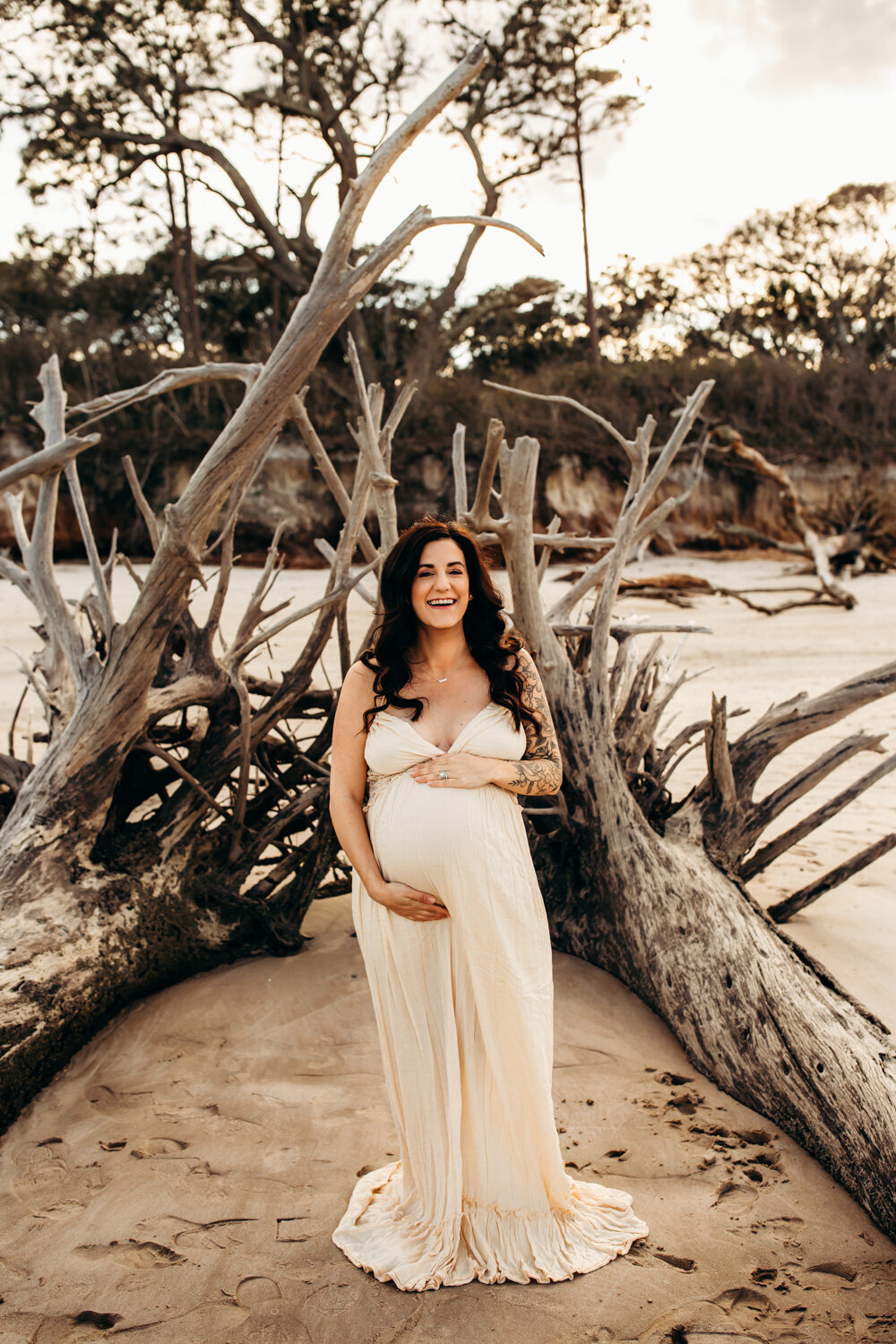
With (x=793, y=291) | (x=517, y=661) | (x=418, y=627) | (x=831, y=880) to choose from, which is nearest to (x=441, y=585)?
(x=418, y=627)

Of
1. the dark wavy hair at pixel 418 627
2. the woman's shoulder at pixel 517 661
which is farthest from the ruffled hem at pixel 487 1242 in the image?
the woman's shoulder at pixel 517 661

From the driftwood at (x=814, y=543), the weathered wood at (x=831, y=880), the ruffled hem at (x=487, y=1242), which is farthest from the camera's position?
the driftwood at (x=814, y=543)

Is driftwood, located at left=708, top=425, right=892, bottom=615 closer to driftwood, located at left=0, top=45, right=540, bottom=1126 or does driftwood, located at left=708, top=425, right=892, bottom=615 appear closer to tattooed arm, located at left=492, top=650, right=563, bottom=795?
driftwood, located at left=0, top=45, right=540, bottom=1126

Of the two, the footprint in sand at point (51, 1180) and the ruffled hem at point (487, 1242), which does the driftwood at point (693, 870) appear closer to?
the ruffled hem at point (487, 1242)

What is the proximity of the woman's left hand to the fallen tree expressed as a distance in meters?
1.17

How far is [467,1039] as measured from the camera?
204 cm

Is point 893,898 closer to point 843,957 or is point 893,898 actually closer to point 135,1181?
point 843,957

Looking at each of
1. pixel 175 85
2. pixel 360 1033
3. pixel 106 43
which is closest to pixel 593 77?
pixel 175 85

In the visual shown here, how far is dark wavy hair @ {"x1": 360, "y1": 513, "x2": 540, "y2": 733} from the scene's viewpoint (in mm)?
2109

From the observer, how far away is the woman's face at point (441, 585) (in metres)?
2.08

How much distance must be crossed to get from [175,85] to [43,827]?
17.1 m

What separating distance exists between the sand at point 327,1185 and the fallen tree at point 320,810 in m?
0.12

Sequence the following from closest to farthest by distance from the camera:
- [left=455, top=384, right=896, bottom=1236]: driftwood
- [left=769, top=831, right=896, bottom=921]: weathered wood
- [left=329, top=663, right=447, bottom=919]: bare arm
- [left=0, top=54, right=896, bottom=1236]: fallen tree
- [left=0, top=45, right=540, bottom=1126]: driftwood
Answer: [left=329, top=663, right=447, bottom=919]: bare arm
[left=455, top=384, right=896, bottom=1236]: driftwood
[left=0, top=54, right=896, bottom=1236]: fallen tree
[left=0, top=45, right=540, bottom=1126]: driftwood
[left=769, top=831, right=896, bottom=921]: weathered wood

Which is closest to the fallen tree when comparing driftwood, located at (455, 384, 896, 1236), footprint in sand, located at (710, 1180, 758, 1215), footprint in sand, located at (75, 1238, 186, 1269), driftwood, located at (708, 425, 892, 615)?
driftwood, located at (455, 384, 896, 1236)
